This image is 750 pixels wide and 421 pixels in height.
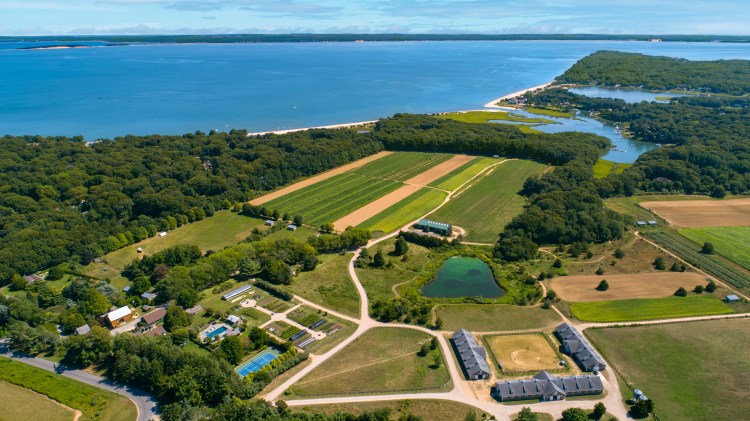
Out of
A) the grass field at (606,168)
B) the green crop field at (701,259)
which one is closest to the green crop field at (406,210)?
the green crop field at (701,259)

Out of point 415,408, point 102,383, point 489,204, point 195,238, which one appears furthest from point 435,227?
point 102,383

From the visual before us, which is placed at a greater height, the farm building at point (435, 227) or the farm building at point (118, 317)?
the farm building at point (435, 227)

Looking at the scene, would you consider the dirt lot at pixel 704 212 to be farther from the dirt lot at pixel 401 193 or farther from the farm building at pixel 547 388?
the farm building at pixel 547 388

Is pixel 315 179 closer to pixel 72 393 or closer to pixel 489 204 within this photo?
pixel 489 204

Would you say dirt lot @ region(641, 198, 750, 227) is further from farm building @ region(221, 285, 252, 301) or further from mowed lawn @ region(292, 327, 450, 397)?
farm building @ region(221, 285, 252, 301)

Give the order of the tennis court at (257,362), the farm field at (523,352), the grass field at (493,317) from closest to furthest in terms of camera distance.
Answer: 1. the tennis court at (257,362)
2. the farm field at (523,352)
3. the grass field at (493,317)

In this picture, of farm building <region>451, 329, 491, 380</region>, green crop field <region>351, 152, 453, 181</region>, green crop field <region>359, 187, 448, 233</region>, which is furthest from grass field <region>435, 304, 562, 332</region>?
green crop field <region>351, 152, 453, 181</region>

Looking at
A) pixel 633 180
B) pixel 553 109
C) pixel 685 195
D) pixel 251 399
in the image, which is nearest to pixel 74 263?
pixel 251 399
